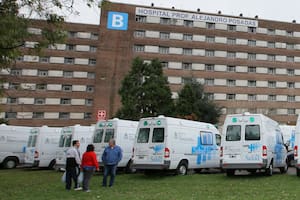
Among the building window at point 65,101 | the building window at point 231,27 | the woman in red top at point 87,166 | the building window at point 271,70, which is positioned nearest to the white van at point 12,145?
the woman in red top at point 87,166

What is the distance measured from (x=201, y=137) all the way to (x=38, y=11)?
36.7 ft

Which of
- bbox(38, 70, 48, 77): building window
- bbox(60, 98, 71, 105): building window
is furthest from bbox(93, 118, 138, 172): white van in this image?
bbox(38, 70, 48, 77): building window

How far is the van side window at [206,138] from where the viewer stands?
766 inches

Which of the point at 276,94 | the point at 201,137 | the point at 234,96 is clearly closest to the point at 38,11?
the point at 201,137

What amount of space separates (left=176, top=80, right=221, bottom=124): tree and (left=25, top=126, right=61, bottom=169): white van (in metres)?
14.6

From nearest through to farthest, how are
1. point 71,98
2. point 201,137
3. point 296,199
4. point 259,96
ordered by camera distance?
point 296,199 < point 201,137 < point 71,98 < point 259,96

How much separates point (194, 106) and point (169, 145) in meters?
21.7

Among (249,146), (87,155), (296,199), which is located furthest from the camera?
(249,146)

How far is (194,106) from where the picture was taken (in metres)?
38.3

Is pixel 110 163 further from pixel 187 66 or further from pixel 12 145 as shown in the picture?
pixel 187 66

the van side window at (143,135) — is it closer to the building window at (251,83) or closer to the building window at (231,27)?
the building window at (251,83)

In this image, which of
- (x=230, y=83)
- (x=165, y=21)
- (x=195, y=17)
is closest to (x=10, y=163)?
(x=165, y=21)

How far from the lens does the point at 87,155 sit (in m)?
13.1

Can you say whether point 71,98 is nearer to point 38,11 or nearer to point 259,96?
point 259,96
